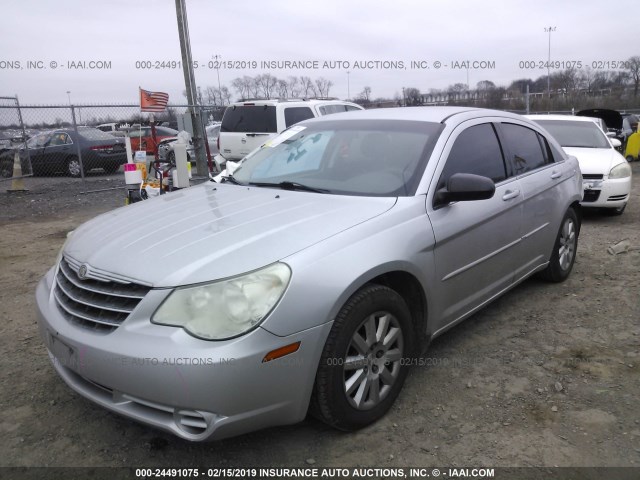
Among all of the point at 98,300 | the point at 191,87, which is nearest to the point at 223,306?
the point at 98,300

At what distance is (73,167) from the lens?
45.8 feet

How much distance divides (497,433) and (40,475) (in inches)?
88.2

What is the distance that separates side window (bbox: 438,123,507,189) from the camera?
329 centimetres

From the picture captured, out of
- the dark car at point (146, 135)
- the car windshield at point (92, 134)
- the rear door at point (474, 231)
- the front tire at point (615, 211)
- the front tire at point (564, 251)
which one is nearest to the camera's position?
the rear door at point (474, 231)

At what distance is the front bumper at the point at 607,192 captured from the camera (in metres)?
7.35

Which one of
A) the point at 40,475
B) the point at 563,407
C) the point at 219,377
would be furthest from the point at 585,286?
the point at 40,475

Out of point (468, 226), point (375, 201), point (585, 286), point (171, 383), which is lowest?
point (585, 286)

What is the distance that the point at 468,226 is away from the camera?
3.20 m

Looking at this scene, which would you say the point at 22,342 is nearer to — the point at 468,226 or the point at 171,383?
the point at 171,383

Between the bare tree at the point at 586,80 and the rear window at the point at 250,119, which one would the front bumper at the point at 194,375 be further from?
the bare tree at the point at 586,80

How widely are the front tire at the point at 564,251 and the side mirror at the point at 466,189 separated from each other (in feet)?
6.47

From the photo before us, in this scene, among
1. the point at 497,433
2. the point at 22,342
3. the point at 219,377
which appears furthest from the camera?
the point at 22,342

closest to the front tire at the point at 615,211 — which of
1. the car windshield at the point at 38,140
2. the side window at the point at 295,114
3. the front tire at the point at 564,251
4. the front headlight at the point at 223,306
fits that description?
the front tire at the point at 564,251

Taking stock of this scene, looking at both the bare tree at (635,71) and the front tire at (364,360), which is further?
the bare tree at (635,71)
